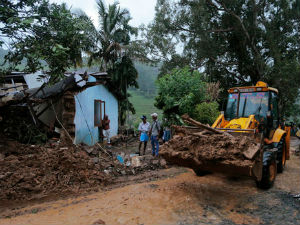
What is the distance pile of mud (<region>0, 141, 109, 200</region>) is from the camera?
205 inches

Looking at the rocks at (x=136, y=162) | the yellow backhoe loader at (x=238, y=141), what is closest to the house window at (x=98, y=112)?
the rocks at (x=136, y=162)

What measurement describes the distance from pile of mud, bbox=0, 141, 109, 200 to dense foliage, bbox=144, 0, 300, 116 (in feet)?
53.1

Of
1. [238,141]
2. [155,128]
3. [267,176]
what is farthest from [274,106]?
[155,128]

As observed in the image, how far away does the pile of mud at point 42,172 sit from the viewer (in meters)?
5.20

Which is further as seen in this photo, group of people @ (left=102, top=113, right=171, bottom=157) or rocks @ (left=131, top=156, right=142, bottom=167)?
group of people @ (left=102, top=113, right=171, bottom=157)

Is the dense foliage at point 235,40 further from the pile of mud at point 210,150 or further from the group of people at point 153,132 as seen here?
the pile of mud at point 210,150

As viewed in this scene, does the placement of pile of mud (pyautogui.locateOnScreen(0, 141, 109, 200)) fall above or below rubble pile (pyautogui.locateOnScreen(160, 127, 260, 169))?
below

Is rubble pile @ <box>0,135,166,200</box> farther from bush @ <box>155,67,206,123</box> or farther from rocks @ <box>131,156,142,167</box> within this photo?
bush @ <box>155,67,206,123</box>

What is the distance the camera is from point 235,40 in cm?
2105

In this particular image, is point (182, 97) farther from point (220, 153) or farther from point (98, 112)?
point (220, 153)

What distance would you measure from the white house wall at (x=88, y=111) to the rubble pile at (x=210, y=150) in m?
4.32

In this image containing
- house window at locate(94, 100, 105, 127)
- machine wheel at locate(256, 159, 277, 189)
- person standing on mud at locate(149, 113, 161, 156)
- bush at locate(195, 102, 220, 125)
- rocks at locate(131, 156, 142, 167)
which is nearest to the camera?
machine wheel at locate(256, 159, 277, 189)

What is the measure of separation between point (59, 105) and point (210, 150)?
22.1 feet

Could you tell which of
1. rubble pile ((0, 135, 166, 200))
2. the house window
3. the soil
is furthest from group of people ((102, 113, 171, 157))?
the house window
